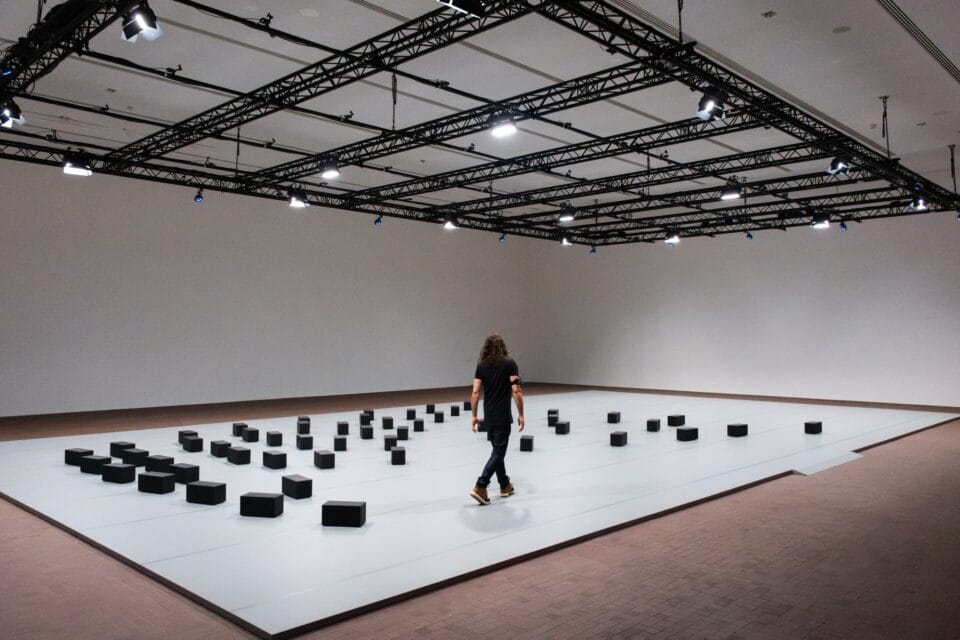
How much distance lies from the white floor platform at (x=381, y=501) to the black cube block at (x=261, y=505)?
11 cm

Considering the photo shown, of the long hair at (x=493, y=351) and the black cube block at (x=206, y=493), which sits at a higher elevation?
the long hair at (x=493, y=351)

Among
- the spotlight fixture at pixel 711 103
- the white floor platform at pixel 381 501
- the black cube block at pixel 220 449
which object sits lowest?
the white floor platform at pixel 381 501

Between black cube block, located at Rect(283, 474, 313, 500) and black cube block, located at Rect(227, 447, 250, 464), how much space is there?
7.19 feet

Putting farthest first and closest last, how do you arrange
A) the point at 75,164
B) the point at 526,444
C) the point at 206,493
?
the point at 75,164 < the point at 526,444 < the point at 206,493

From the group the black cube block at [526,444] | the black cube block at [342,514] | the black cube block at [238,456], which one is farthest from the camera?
the black cube block at [526,444]

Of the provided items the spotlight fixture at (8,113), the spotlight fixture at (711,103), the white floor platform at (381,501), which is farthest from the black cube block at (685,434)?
the spotlight fixture at (8,113)

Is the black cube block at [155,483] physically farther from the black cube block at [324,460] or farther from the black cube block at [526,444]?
the black cube block at [526,444]

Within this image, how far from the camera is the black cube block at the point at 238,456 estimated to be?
31.8ft

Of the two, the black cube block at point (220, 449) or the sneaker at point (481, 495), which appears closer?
the sneaker at point (481, 495)

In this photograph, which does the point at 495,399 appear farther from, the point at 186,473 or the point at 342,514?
the point at 186,473

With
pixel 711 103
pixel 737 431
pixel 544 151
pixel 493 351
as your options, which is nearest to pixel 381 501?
pixel 493 351

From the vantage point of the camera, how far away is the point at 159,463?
8680mm

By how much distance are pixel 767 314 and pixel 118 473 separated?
18189 mm

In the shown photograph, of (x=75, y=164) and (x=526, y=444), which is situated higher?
(x=75, y=164)
